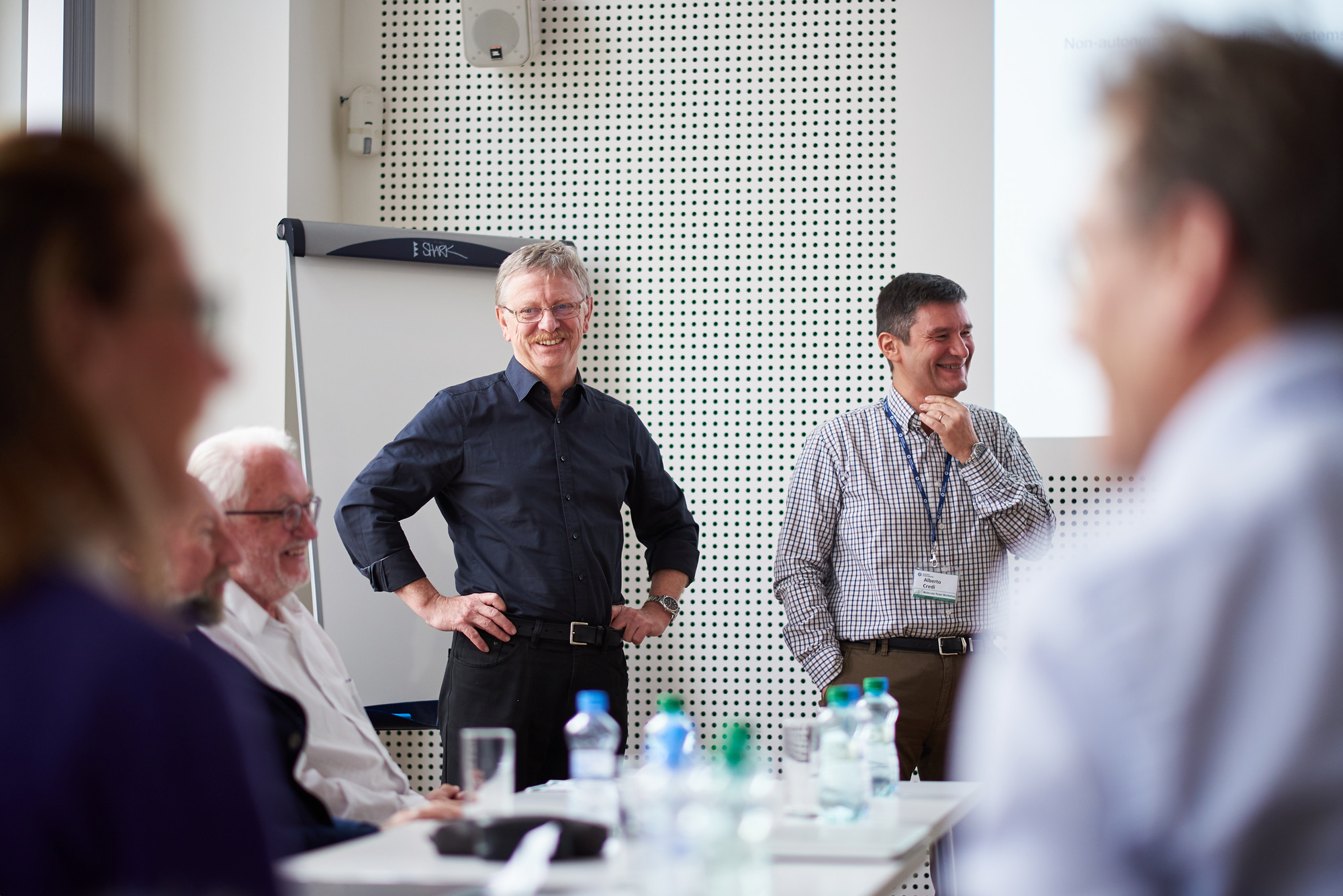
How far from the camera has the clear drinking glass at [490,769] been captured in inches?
71.9

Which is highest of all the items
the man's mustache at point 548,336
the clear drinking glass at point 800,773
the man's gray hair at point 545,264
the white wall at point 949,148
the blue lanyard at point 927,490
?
the white wall at point 949,148

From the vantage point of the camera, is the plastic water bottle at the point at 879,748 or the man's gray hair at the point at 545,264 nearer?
the plastic water bottle at the point at 879,748

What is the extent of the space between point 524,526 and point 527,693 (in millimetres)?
487

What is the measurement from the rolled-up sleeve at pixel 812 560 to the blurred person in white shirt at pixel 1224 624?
2.67m

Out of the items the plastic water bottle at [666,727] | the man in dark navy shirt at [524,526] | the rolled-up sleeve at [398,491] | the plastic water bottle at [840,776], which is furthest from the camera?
the rolled-up sleeve at [398,491]

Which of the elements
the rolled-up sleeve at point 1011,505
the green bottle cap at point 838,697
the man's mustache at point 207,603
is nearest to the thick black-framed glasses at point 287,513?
the man's mustache at point 207,603

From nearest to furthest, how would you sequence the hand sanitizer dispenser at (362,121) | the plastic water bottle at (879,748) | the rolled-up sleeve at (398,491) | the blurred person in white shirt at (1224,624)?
the blurred person in white shirt at (1224,624)
the plastic water bottle at (879,748)
the rolled-up sleeve at (398,491)
the hand sanitizer dispenser at (362,121)

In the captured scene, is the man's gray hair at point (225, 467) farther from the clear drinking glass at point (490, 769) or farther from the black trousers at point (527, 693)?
the black trousers at point (527, 693)

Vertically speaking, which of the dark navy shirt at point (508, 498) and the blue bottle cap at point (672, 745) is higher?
the dark navy shirt at point (508, 498)

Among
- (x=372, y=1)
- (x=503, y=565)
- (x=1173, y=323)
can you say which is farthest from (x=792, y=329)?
(x=1173, y=323)

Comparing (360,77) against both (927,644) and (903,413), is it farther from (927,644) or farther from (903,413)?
(927,644)

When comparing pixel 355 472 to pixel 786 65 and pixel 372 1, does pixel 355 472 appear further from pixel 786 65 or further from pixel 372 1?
pixel 786 65

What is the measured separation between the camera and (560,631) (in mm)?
3238

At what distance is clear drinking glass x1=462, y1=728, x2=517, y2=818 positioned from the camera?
1826 millimetres
